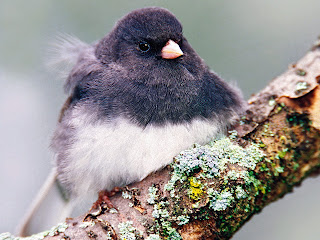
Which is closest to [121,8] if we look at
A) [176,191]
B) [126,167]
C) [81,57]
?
[81,57]

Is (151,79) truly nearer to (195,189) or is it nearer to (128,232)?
(195,189)

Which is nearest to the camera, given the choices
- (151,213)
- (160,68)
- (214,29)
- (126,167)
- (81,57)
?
(151,213)

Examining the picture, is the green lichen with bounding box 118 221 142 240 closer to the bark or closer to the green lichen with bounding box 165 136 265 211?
the bark

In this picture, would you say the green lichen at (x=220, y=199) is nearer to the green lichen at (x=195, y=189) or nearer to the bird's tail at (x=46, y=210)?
the green lichen at (x=195, y=189)

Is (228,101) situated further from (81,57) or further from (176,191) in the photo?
(81,57)

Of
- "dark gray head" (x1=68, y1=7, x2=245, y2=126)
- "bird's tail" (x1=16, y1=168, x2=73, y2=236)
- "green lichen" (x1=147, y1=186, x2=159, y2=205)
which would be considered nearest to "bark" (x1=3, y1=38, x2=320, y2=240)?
"green lichen" (x1=147, y1=186, x2=159, y2=205)

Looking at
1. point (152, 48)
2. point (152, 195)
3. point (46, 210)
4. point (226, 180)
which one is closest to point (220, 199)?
point (226, 180)
